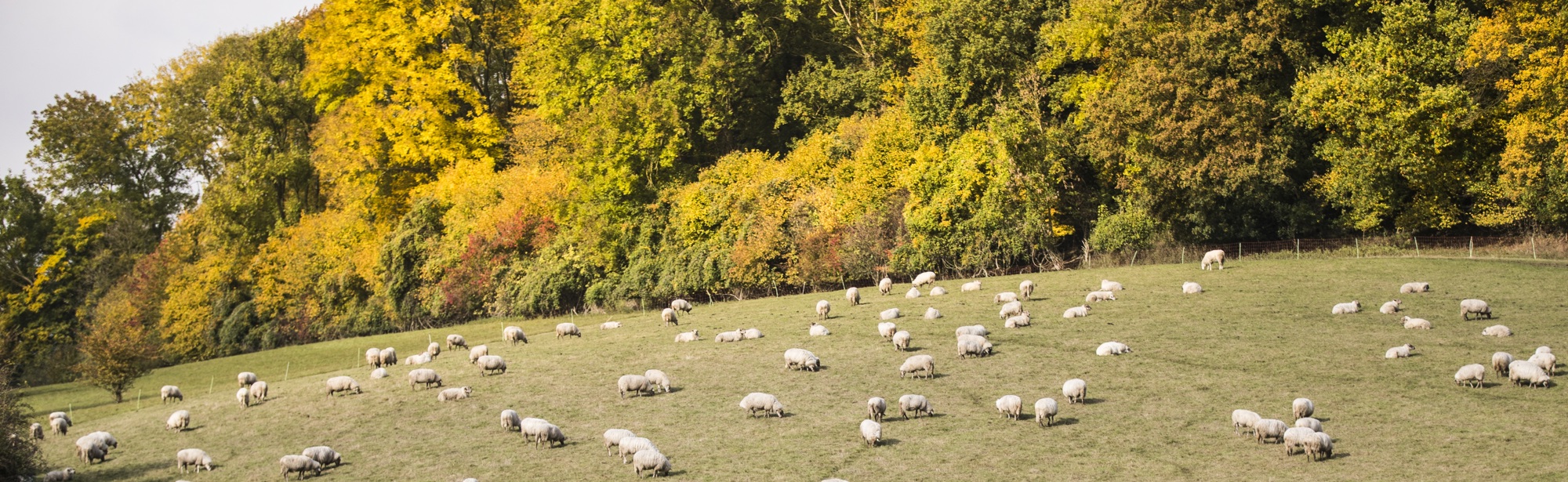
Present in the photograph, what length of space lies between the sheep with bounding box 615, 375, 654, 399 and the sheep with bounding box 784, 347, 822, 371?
385 cm

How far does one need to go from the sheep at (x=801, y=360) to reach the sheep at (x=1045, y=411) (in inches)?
312

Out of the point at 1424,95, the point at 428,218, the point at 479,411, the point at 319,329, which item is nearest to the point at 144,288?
the point at 319,329

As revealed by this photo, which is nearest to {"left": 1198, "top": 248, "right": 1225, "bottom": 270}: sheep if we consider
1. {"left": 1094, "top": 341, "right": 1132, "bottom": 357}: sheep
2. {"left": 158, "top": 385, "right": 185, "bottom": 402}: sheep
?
{"left": 1094, "top": 341, "right": 1132, "bottom": 357}: sheep

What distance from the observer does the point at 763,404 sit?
2836cm

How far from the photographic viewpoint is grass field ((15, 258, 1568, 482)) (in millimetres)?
23688

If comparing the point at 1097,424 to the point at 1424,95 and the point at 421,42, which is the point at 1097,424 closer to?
the point at 1424,95

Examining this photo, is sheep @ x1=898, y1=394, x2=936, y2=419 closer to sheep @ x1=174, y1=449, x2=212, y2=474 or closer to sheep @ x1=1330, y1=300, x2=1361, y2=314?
sheep @ x1=174, y1=449, x2=212, y2=474

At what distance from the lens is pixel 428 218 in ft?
217

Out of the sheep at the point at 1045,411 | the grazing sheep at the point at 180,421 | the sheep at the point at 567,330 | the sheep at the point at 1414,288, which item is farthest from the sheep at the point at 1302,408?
the grazing sheep at the point at 180,421

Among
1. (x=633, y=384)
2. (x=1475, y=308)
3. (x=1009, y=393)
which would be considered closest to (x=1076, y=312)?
(x=1009, y=393)

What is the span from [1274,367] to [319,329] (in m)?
52.4

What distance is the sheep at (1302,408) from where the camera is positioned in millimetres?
25250

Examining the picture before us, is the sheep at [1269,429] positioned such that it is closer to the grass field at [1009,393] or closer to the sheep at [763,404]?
the grass field at [1009,393]

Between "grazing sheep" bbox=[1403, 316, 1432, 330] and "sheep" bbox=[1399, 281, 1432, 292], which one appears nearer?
"grazing sheep" bbox=[1403, 316, 1432, 330]
